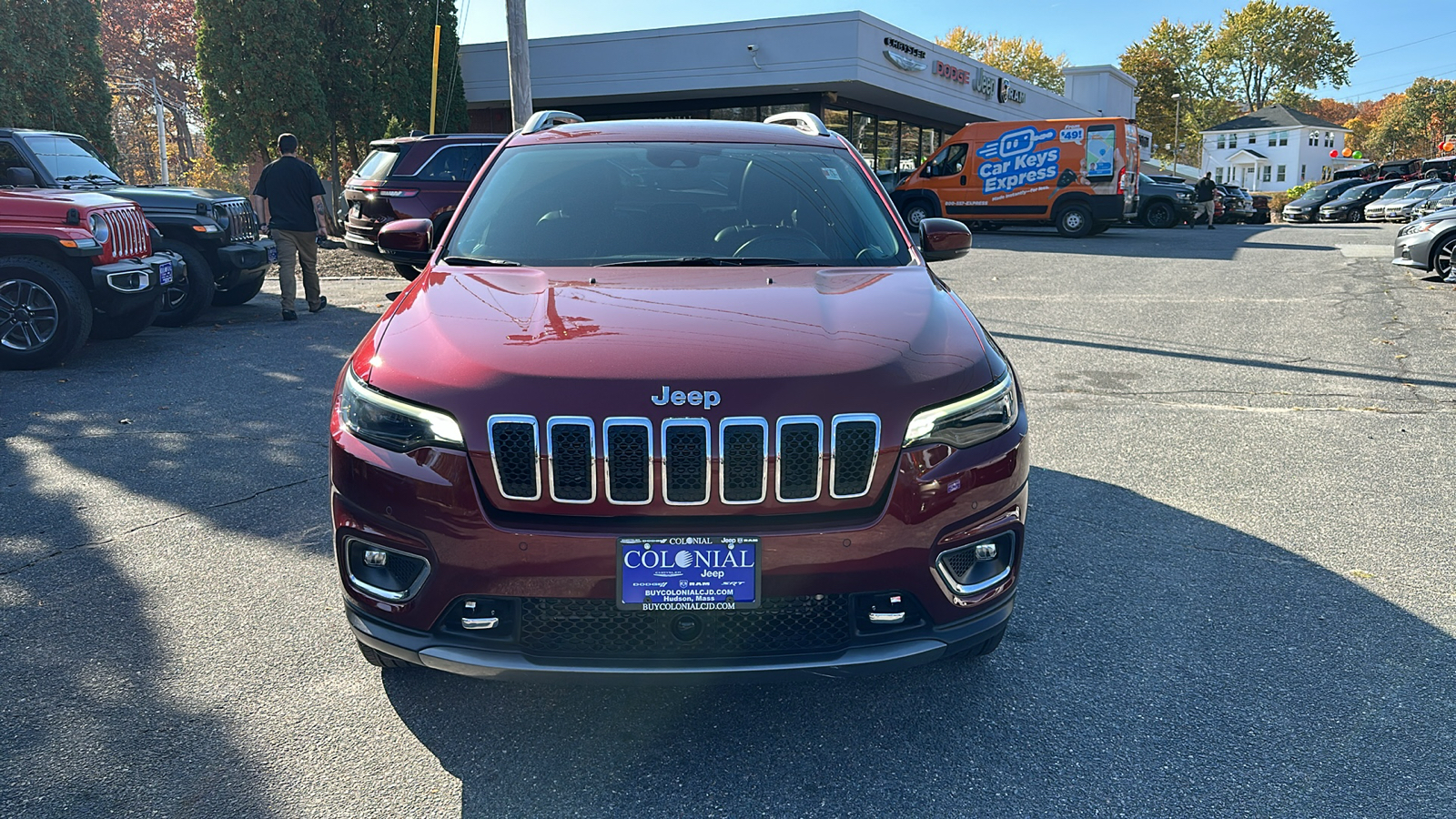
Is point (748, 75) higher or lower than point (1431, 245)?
higher

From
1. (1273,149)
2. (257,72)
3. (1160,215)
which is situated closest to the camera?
(257,72)

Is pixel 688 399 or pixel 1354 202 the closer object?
pixel 688 399

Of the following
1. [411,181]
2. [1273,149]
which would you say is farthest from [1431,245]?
[1273,149]

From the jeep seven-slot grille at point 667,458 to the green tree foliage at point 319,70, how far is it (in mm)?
21079

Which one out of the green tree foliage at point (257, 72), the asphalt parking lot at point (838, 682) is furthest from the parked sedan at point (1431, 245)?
the green tree foliage at point (257, 72)

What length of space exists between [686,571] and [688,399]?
1.34 ft

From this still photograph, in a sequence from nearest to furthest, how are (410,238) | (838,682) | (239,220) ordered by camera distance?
(838,682)
(410,238)
(239,220)

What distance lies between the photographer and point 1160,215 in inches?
1088

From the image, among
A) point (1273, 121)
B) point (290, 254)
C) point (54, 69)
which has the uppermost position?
point (1273, 121)

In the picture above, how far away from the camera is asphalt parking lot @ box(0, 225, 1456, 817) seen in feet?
8.39

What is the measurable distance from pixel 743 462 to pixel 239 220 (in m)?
9.63

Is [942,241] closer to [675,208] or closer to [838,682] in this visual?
[675,208]

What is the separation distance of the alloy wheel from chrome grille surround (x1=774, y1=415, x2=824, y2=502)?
7593 millimetres

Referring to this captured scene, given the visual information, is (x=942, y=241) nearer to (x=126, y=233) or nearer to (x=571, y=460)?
(x=571, y=460)
